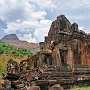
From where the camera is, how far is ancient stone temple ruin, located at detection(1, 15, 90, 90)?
26.6 m

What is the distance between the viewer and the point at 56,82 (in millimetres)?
26500

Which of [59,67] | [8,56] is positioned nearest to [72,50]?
[59,67]

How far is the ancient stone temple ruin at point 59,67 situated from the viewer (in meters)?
26.6

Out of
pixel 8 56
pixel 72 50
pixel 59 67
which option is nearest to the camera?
pixel 59 67

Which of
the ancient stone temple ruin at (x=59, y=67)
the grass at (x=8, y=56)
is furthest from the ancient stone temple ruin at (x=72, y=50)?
the grass at (x=8, y=56)

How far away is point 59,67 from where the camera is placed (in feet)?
94.4

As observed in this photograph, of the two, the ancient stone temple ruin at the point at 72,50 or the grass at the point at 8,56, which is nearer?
the ancient stone temple ruin at the point at 72,50

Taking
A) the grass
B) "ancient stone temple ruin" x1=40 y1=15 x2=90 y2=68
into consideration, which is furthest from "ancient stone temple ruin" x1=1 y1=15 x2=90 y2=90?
the grass

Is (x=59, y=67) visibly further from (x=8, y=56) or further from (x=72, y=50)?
(x=8, y=56)

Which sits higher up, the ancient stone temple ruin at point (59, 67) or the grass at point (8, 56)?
the grass at point (8, 56)

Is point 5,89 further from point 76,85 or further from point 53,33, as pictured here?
point 53,33

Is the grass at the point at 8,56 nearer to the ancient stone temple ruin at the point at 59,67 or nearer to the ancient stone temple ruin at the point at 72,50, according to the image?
the ancient stone temple ruin at the point at 59,67

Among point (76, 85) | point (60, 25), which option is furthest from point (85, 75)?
point (60, 25)

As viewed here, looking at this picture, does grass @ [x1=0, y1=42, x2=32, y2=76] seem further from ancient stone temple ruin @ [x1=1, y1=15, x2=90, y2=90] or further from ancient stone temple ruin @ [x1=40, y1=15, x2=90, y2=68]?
ancient stone temple ruin @ [x1=40, y1=15, x2=90, y2=68]
